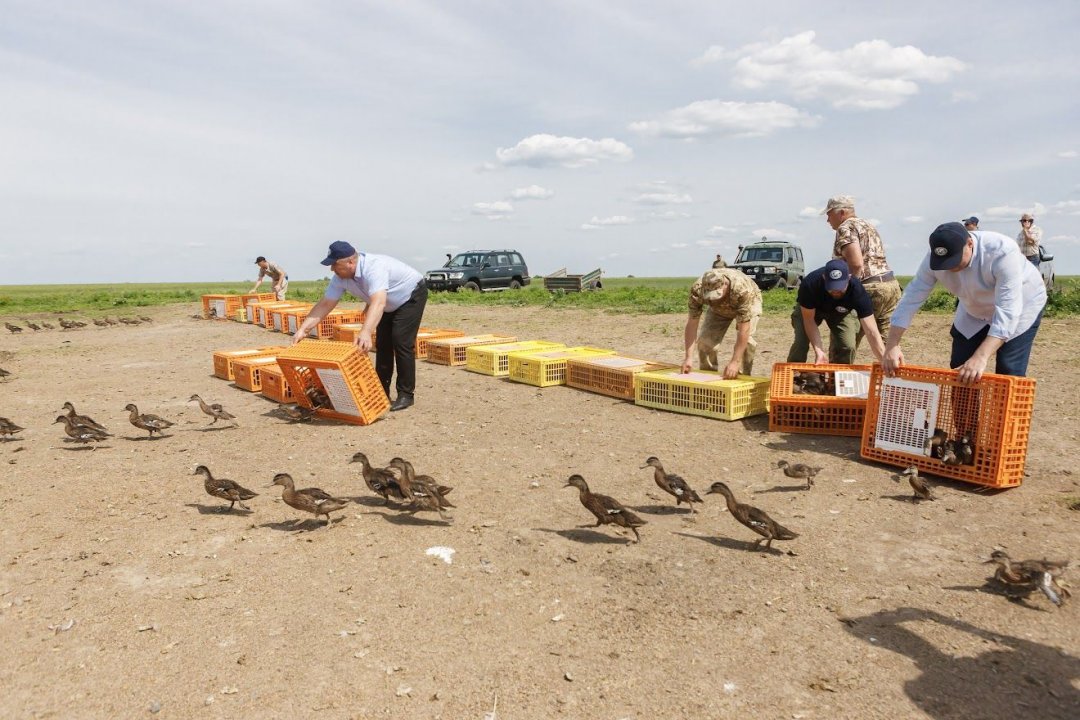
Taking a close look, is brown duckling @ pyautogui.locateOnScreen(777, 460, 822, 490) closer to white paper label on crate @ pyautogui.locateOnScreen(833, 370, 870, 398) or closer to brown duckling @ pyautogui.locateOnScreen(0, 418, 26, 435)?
white paper label on crate @ pyautogui.locateOnScreen(833, 370, 870, 398)

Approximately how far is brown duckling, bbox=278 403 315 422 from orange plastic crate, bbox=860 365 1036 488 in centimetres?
696

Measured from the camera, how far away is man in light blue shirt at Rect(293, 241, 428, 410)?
9781 mm

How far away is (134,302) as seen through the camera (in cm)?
3516

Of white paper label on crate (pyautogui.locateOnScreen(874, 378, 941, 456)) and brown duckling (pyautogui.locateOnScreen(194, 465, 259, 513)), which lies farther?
Result: white paper label on crate (pyautogui.locateOnScreen(874, 378, 941, 456))

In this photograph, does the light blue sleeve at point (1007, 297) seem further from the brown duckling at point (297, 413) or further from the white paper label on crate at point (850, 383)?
the brown duckling at point (297, 413)

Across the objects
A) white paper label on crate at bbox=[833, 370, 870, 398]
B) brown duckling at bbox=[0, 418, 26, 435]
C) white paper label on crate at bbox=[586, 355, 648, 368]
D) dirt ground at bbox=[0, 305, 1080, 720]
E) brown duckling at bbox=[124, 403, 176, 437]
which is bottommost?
dirt ground at bbox=[0, 305, 1080, 720]

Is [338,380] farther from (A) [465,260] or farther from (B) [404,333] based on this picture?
(A) [465,260]

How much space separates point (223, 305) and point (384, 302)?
732 inches

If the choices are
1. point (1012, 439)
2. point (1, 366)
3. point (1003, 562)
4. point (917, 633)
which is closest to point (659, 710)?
point (917, 633)

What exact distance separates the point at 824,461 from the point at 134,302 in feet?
115

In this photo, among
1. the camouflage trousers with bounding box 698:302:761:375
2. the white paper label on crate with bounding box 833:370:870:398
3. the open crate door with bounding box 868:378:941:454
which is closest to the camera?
the open crate door with bounding box 868:378:941:454

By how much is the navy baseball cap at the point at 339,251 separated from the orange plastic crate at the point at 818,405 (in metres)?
5.64

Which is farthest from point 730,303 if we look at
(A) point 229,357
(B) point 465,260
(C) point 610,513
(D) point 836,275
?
(B) point 465,260

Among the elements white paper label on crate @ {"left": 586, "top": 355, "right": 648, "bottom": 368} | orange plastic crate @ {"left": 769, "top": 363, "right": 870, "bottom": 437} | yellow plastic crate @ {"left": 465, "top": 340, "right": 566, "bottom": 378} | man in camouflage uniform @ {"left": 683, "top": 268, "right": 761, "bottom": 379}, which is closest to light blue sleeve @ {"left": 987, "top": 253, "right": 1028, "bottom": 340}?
orange plastic crate @ {"left": 769, "top": 363, "right": 870, "bottom": 437}
